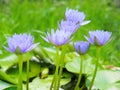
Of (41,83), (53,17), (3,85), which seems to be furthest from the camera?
(53,17)

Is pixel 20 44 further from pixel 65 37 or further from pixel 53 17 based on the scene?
pixel 53 17

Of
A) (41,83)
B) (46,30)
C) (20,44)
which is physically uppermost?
(46,30)

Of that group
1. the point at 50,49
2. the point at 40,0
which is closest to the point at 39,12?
the point at 40,0

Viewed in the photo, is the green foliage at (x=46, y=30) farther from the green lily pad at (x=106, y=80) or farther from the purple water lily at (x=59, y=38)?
the purple water lily at (x=59, y=38)

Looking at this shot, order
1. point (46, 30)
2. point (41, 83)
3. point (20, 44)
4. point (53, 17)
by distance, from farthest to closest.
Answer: point (53, 17) < point (46, 30) < point (41, 83) < point (20, 44)

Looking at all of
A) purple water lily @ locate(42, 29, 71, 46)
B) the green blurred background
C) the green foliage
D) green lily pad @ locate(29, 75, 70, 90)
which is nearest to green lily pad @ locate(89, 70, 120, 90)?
the green foliage

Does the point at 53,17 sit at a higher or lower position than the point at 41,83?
higher

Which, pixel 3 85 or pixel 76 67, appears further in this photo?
pixel 76 67

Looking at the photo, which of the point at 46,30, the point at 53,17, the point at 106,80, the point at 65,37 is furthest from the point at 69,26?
the point at 53,17
